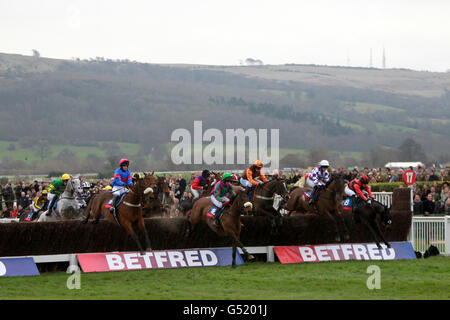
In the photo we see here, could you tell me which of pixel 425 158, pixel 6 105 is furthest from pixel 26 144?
pixel 425 158

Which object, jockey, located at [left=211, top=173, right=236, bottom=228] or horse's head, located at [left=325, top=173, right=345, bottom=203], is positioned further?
horse's head, located at [left=325, top=173, right=345, bottom=203]

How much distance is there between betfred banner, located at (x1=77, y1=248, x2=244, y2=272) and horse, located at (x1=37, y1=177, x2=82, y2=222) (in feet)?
11.6

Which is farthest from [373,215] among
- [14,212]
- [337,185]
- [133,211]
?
[14,212]

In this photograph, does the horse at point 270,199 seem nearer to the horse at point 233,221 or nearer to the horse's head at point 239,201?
the horse at point 233,221

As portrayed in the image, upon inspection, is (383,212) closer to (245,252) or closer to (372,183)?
(245,252)

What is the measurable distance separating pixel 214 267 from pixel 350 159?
6579 centimetres

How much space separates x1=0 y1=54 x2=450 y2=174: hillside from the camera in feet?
296

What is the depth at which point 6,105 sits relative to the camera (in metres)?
98.2

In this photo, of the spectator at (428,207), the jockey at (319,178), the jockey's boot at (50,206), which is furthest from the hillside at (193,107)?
the jockey at (319,178)

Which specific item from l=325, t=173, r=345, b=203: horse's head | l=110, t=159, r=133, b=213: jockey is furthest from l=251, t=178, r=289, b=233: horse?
l=110, t=159, r=133, b=213: jockey

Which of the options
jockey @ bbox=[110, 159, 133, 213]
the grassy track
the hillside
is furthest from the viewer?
the hillside

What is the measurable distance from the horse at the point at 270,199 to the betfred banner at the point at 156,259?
1.19 meters

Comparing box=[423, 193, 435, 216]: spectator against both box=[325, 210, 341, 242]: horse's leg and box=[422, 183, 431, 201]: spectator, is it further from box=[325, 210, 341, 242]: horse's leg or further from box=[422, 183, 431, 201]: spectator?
box=[325, 210, 341, 242]: horse's leg
